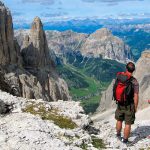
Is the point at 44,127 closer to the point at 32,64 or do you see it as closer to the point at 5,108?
the point at 5,108

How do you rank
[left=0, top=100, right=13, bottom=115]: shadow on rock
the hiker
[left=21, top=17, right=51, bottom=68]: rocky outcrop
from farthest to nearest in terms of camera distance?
[left=21, top=17, right=51, bottom=68]: rocky outcrop → [left=0, top=100, right=13, bottom=115]: shadow on rock → the hiker

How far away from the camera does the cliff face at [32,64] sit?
15180 centimetres

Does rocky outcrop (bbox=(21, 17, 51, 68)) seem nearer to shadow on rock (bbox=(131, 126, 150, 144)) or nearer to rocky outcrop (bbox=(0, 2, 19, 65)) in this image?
rocky outcrop (bbox=(0, 2, 19, 65))

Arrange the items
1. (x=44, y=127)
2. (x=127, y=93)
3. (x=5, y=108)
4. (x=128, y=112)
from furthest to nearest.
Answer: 1. (x=5, y=108)
2. (x=128, y=112)
3. (x=127, y=93)
4. (x=44, y=127)

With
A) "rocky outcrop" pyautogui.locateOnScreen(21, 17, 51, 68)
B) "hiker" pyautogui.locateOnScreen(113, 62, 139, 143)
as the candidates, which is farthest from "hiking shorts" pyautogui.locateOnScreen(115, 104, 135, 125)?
"rocky outcrop" pyautogui.locateOnScreen(21, 17, 51, 68)

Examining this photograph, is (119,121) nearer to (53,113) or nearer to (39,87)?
(53,113)

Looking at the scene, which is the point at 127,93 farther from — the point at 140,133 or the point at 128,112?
the point at 140,133

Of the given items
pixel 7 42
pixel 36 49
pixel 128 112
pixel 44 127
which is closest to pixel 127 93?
pixel 128 112

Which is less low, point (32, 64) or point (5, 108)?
point (5, 108)

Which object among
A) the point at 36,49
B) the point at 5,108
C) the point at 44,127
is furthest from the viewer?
the point at 36,49

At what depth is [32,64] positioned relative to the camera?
575ft

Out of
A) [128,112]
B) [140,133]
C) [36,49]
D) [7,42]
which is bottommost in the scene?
[36,49]

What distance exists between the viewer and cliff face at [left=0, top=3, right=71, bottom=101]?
151800 mm

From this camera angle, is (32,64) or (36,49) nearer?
(32,64)
